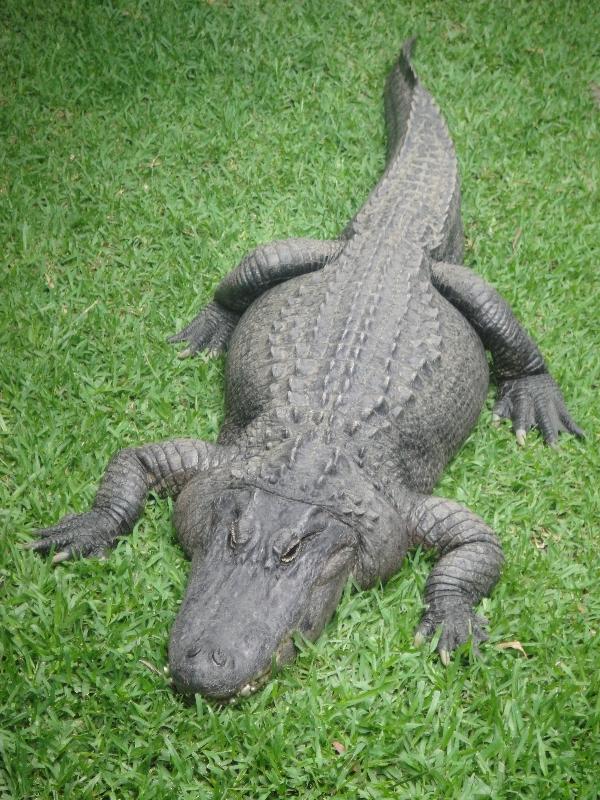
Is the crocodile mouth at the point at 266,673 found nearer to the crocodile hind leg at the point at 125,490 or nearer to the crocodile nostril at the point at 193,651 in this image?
the crocodile nostril at the point at 193,651

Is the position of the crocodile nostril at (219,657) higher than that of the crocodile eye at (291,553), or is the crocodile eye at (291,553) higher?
the crocodile eye at (291,553)

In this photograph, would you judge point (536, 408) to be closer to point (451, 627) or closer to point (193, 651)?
point (451, 627)

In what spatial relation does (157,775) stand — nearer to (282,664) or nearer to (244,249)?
(282,664)

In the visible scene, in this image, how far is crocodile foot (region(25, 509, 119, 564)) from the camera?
3.65m

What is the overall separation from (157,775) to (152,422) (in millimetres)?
1942

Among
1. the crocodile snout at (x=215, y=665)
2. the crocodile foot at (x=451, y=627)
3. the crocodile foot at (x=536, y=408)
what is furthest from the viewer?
the crocodile foot at (x=536, y=408)

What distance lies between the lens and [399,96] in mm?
6594

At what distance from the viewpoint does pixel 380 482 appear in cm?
379

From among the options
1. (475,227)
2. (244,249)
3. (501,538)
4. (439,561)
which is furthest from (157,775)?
(475,227)

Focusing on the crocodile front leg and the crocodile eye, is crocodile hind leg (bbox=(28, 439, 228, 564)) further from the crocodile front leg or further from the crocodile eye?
the crocodile front leg

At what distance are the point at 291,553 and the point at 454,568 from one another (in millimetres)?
795

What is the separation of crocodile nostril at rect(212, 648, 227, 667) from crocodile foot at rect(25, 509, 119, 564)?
961mm

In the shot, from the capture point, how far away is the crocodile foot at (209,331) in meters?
4.98

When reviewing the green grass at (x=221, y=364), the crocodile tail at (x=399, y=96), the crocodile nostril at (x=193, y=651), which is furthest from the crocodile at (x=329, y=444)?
the crocodile tail at (x=399, y=96)
